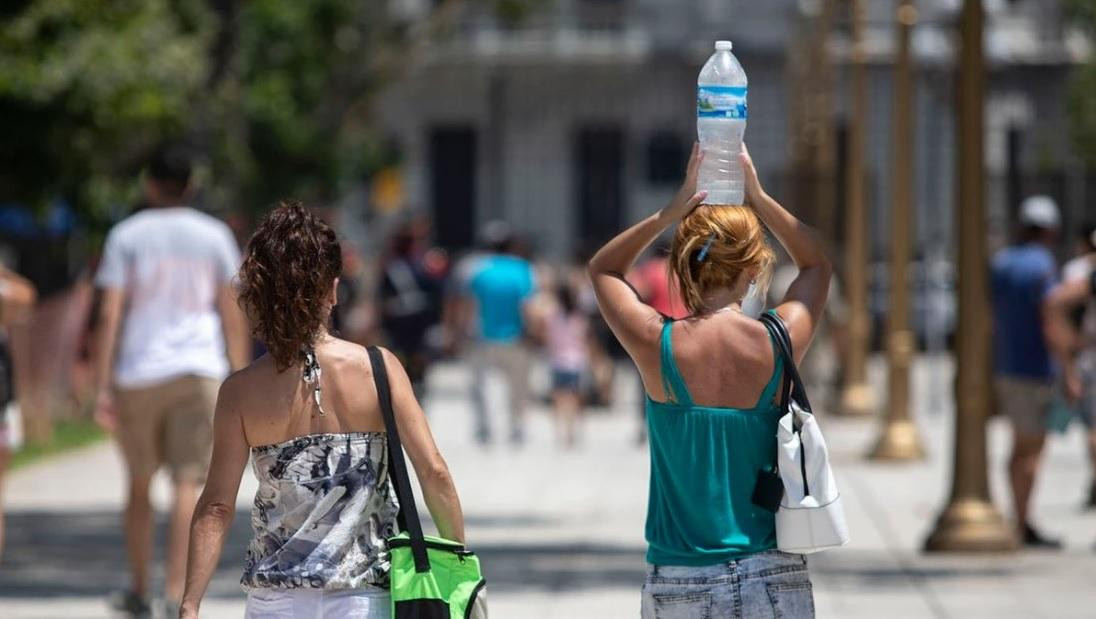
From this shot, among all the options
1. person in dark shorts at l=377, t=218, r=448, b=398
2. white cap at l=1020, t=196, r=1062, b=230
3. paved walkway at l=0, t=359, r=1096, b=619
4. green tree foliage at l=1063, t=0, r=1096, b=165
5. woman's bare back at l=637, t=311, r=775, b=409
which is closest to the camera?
woman's bare back at l=637, t=311, r=775, b=409

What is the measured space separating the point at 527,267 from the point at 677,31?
33500 millimetres

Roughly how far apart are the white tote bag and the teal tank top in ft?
0.16

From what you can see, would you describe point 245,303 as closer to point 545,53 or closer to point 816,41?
point 816,41

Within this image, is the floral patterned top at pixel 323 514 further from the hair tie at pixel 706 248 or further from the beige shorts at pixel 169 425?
the beige shorts at pixel 169 425

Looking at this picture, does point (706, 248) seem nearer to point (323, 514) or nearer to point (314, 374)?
point (314, 374)

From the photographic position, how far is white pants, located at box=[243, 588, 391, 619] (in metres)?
4.90

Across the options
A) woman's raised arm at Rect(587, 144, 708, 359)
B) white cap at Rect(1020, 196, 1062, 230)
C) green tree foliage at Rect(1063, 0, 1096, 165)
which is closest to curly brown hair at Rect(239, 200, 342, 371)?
woman's raised arm at Rect(587, 144, 708, 359)

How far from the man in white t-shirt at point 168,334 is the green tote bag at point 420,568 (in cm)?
397

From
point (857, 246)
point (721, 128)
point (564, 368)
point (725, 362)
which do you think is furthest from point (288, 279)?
point (857, 246)

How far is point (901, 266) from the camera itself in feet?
62.8

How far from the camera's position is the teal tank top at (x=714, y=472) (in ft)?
16.4

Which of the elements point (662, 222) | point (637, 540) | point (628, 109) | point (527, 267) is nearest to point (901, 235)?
point (527, 267)

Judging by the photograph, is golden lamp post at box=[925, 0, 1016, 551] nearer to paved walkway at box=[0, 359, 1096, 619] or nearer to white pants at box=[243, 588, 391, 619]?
paved walkway at box=[0, 359, 1096, 619]

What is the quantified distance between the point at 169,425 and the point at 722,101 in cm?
430
